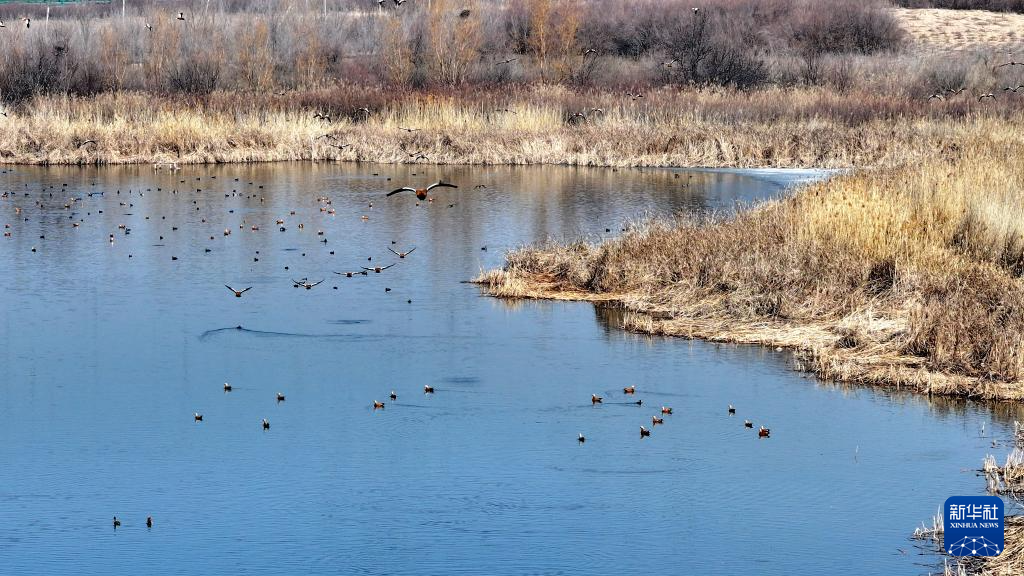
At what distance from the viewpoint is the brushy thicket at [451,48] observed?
4081cm

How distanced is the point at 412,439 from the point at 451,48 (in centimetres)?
3322

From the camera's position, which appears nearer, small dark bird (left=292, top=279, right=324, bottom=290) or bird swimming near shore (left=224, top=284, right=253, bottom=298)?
bird swimming near shore (left=224, top=284, right=253, bottom=298)

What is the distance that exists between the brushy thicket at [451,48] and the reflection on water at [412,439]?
2295 cm

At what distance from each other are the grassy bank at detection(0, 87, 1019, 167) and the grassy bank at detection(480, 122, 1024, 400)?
47.1 feet

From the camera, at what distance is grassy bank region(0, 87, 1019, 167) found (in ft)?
109

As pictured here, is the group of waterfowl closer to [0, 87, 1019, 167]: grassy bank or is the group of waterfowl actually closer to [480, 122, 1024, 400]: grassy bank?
[480, 122, 1024, 400]: grassy bank

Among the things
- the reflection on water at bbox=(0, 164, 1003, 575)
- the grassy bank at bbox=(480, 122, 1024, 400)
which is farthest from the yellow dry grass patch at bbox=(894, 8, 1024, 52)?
the reflection on water at bbox=(0, 164, 1003, 575)

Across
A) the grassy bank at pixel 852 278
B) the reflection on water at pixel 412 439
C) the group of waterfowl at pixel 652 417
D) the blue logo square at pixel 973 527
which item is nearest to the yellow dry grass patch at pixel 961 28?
the grassy bank at pixel 852 278

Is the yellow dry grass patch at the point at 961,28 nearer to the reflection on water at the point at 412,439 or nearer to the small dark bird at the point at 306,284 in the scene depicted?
the small dark bird at the point at 306,284

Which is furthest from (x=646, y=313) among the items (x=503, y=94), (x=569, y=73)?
(x=569, y=73)

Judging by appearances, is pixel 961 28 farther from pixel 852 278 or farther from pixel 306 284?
pixel 306 284

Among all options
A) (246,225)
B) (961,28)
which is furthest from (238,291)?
(961,28)

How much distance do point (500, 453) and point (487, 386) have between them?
6.73 ft

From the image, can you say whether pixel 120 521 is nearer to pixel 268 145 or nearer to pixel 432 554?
pixel 432 554
